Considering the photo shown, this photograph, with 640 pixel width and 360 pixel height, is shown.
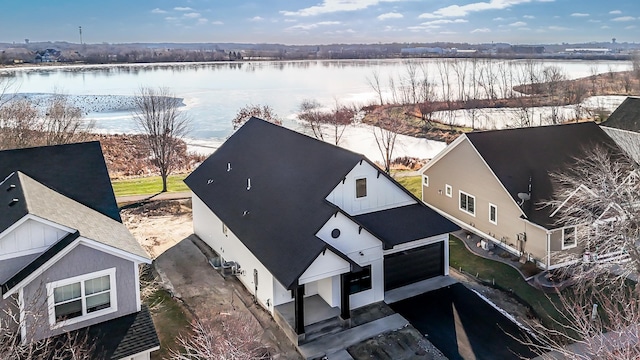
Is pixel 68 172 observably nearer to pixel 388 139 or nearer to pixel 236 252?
pixel 236 252

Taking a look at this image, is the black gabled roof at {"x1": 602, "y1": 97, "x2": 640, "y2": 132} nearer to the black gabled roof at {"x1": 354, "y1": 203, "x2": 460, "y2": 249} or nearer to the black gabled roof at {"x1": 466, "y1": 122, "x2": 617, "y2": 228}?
the black gabled roof at {"x1": 466, "y1": 122, "x2": 617, "y2": 228}

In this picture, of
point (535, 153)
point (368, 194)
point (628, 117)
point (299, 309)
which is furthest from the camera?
point (628, 117)

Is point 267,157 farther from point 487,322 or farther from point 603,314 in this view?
point 603,314

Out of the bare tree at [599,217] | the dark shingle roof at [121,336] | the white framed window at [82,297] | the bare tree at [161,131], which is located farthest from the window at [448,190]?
the bare tree at [161,131]

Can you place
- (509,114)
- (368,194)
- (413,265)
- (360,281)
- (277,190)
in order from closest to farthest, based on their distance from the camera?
Answer: (360,281), (368,194), (413,265), (277,190), (509,114)

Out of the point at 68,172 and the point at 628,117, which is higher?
the point at 628,117

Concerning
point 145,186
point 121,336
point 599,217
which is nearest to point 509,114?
point 145,186
